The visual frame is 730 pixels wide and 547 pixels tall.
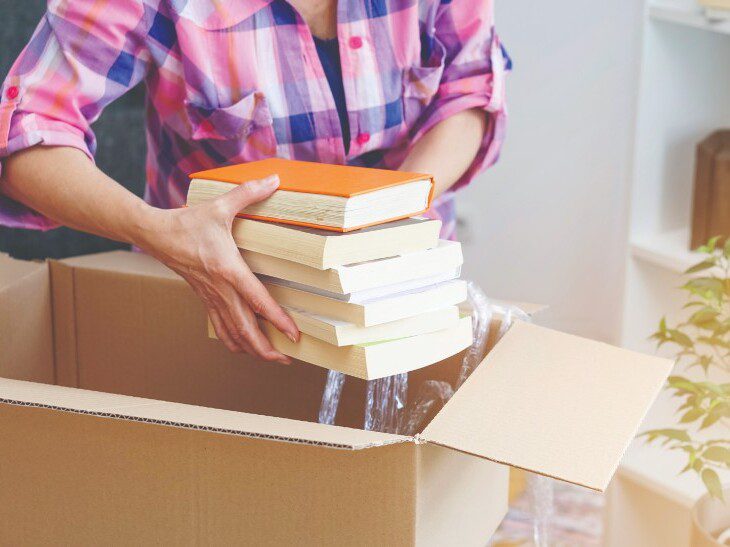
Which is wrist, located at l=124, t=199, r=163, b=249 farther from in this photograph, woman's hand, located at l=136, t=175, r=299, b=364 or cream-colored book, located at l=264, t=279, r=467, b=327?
cream-colored book, located at l=264, t=279, r=467, b=327

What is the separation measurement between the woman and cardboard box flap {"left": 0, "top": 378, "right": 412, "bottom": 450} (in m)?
0.13

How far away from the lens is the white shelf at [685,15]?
1.42 m

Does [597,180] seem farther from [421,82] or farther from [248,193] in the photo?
[248,193]

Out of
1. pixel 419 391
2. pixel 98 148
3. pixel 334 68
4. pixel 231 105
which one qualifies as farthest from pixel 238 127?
pixel 98 148

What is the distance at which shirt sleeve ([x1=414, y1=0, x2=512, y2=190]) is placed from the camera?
107 centimetres

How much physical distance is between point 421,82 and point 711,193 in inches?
28.7

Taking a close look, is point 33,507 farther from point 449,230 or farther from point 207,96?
point 449,230

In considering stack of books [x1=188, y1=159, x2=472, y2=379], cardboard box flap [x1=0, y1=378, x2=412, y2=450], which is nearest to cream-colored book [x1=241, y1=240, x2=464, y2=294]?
stack of books [x1=188, y1=159, x2=472, y2=379]

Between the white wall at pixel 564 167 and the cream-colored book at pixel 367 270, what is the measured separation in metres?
1.20

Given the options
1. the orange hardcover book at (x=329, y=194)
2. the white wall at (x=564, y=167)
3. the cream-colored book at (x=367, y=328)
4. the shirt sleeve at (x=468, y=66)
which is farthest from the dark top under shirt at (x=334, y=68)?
the white wall at (x=564, y=167)

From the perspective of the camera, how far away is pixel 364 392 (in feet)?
3.03

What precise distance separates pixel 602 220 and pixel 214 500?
1517 mm

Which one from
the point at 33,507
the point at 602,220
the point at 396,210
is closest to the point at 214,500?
the point at 33,507

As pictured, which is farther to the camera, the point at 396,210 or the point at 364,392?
the point at 364,392
